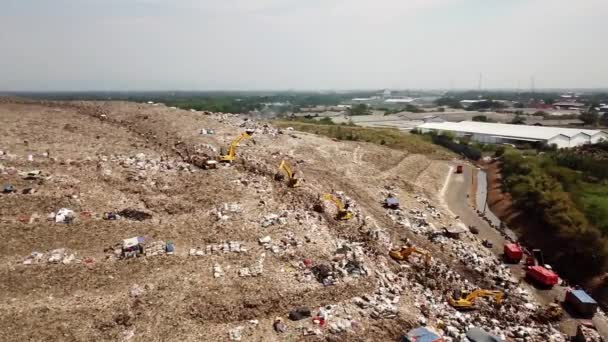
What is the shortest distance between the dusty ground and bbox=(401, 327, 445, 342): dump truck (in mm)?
638

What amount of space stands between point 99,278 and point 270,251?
17.8 feet

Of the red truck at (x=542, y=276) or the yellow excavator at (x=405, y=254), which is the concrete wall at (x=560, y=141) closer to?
the red truck at (x=542, y=276)

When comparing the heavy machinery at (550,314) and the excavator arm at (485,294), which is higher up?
the excavator arm at (485,294)

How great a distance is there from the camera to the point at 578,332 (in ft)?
38.4

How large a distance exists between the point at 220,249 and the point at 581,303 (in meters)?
12.9

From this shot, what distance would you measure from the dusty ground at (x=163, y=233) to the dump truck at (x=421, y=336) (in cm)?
64

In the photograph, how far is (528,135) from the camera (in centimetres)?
4800

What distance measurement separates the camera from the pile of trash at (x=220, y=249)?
1264 cm

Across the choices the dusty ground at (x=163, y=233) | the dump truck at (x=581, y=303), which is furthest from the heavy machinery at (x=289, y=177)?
the dump truck at (x=581, y=303)

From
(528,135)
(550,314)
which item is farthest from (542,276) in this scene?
(528,135)

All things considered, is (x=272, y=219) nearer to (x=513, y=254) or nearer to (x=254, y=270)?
(x=254, y=270)

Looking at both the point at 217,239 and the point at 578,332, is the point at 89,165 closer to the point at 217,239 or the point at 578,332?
the point at 217,239

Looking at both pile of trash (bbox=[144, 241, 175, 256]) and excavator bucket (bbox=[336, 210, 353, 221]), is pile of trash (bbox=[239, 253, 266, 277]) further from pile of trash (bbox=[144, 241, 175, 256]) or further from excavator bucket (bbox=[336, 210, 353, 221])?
excavator bucket (bbox=[336, 210, 353, 221])

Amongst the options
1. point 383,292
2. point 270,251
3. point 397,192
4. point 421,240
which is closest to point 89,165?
point 270,251
